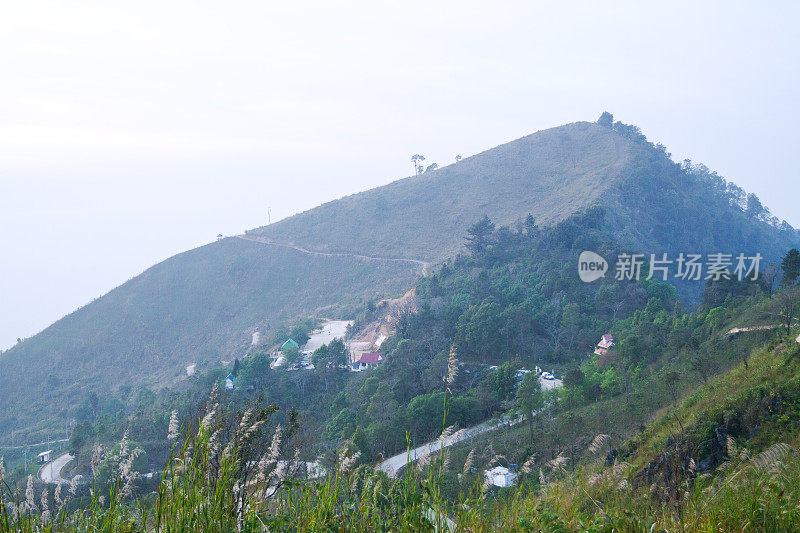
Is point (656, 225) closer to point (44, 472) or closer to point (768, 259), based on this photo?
point (768, 259)

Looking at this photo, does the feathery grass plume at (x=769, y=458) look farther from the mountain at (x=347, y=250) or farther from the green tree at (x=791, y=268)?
the mountain at (x=347, y=250)

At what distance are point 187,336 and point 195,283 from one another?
8.57 meters

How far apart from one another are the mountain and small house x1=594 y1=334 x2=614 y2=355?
1626 centimetres

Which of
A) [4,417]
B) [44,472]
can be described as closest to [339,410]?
[44,472]

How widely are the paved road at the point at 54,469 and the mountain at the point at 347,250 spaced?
9.12 m

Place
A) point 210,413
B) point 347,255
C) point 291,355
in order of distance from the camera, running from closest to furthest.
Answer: point 210,413
point 291,355
point 347,255

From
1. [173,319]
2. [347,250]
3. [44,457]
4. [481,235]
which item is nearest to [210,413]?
[44,457]

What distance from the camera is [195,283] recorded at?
182ft

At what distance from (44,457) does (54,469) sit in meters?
3.71

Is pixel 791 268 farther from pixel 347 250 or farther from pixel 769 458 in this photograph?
pixel 347 250

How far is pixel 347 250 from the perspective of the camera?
56.4 meters

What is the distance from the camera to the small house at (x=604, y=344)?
24422 millimetres

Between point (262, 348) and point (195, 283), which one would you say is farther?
point (195, 283)

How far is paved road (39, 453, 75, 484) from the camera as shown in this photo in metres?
23.7
